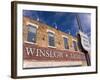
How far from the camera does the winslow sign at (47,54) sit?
1857 mm

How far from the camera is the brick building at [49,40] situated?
1856mm

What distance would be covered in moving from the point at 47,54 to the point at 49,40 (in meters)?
0.11

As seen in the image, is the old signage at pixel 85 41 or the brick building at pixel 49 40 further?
the old signage at pixel 85 41

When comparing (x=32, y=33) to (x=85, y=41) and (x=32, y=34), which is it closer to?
(x=32, y=34)

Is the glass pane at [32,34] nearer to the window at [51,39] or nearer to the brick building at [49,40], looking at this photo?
the brick building at [49,40]

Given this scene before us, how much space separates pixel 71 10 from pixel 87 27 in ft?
0.69

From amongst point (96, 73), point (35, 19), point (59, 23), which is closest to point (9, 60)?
point (35, 19)

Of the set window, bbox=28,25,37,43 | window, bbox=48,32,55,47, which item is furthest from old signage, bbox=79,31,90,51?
window, bbox=28,25,37,43

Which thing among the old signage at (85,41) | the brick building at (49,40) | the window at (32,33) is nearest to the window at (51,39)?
the brick building at (49,40)

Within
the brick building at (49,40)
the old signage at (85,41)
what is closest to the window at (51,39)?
the brick building at (49,40)

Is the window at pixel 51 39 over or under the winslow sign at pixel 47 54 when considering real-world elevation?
over

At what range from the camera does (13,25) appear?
5.90ft

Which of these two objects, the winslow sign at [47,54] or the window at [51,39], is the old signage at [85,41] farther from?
the window at [51,39]

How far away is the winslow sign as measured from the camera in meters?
1.86
